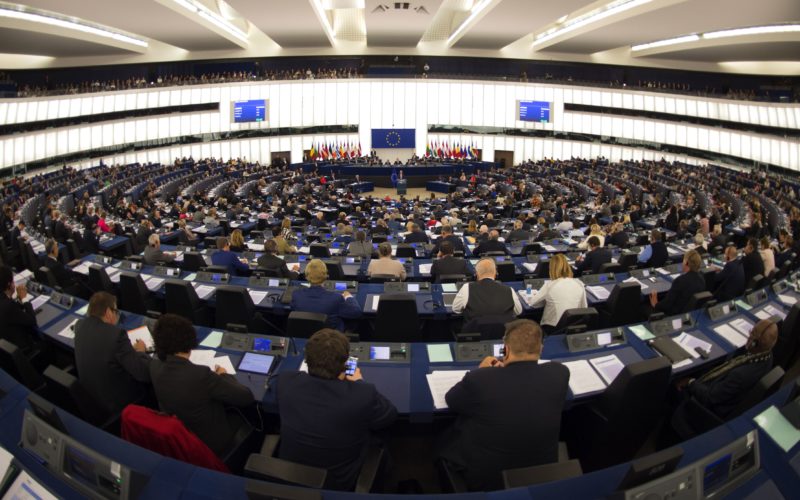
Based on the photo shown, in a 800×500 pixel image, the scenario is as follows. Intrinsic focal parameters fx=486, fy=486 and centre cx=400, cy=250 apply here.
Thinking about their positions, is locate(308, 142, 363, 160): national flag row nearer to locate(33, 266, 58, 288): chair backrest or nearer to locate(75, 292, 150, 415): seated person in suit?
locate(33, 266, 58, 288): chair backrest

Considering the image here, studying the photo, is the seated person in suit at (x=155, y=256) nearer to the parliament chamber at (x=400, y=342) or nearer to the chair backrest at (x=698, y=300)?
the parliament chamber at (x=400, y=342)

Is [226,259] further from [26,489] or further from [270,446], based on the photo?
[26,489]

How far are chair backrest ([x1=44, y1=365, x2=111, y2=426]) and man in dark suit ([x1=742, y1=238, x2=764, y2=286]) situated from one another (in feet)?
27.1

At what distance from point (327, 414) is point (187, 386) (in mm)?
1073

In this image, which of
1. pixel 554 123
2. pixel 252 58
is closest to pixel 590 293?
pixel 554 123

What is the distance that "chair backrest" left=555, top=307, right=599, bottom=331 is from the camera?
4949mm

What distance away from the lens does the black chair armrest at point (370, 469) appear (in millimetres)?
2854

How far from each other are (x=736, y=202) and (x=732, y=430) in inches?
641

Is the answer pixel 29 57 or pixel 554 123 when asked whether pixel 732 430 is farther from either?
pixel 29 57

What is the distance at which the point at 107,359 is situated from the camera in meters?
3.74

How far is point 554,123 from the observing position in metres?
36.6

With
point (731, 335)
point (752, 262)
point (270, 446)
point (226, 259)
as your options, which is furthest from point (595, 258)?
point (270, 446)

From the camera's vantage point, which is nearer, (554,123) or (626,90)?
(626,90)

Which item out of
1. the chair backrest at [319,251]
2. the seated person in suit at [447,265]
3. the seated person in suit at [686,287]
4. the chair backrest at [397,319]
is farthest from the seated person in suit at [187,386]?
the chair backrest at [319,251]
